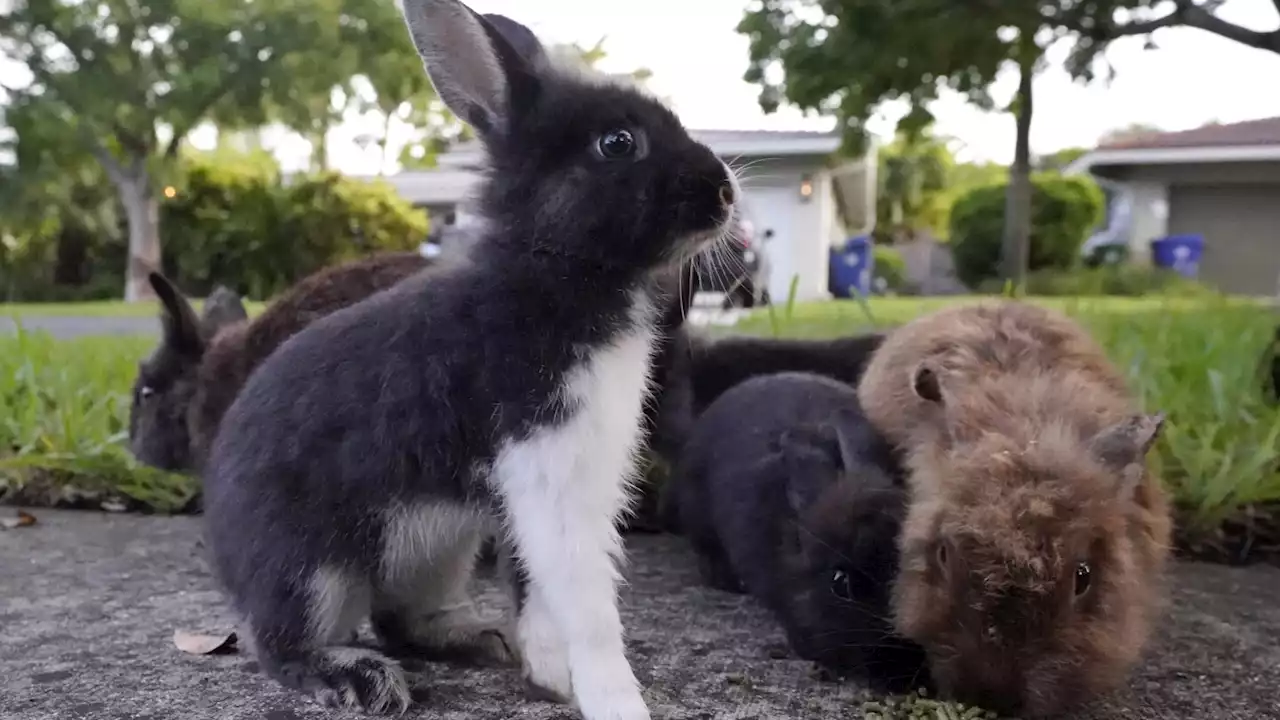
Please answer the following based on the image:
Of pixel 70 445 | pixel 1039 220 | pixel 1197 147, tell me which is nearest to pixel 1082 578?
pixel 70 445

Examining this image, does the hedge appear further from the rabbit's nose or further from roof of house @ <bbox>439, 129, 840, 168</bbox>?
the rabbit's nose

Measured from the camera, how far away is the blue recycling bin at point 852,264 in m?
15.9

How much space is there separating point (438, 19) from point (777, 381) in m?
1.64

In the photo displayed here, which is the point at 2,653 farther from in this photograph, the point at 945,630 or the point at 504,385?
the point at 945,630

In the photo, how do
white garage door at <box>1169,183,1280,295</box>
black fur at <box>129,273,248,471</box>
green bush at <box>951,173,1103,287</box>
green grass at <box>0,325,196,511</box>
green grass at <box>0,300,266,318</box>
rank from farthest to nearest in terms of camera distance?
1. green bush at <box>951,173,1103,287</box>
2. white garage door at <box>1169,183,1280,295</box>
3. green grass at <box>0,300,266,318</box>
4. green grass at <box>0,325,196,511</box>
5. black fur at <box>129,273,248,471</box>

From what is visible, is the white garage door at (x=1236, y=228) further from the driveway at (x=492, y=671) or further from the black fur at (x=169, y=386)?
the black fur at (x=169, y=386)

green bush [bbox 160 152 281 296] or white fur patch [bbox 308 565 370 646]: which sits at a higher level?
green bush [bbox 160 152 281 296]

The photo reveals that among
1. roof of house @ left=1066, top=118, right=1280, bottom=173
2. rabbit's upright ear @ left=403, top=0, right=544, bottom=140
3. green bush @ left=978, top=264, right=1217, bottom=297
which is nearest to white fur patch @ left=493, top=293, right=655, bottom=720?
rabbit's upright ear @ left=403, top=0, right=544, bottom=140

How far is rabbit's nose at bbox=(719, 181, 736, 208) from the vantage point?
1.54 meters

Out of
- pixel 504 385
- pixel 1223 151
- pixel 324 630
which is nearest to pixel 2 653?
pixel 324 630

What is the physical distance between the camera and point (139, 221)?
12.0 metres

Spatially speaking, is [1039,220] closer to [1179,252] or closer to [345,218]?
[1179,252]

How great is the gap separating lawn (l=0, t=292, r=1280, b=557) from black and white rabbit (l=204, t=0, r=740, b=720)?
6.30 feet

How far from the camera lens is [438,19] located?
4.97ft
